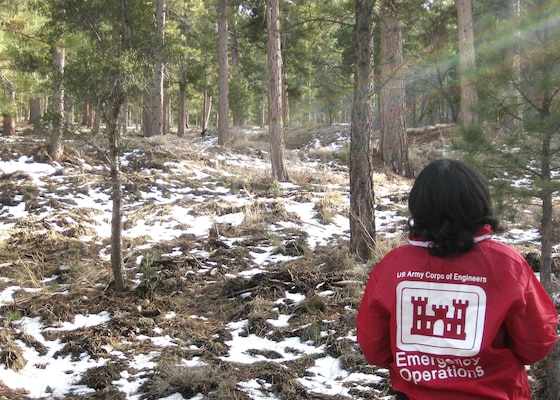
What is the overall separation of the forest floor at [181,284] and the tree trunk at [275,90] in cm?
58

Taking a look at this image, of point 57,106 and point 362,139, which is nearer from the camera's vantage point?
point 362,139

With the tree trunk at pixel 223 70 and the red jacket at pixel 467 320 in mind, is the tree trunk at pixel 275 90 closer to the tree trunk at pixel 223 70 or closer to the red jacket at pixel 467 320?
the tree trunk at pixel 223 70

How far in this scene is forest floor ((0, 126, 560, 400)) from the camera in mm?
3826

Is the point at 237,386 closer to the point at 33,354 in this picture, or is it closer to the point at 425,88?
the point at 33,354

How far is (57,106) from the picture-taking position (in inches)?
330

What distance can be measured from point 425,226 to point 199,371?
8.75ft

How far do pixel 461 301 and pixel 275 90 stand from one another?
10.3 m

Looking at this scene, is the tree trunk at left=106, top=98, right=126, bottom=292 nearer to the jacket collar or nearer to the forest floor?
the forest floor

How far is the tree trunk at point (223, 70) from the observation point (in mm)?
16094

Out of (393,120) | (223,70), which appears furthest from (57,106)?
(393,120)

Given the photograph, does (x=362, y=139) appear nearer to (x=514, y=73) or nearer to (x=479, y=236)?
→ (x=514, y=73)

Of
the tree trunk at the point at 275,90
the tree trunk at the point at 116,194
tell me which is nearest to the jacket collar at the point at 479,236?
the tree trunk at the point at 116,194

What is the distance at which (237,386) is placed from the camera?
3.64m

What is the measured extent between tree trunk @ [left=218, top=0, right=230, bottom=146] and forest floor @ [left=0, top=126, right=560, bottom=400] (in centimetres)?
606
